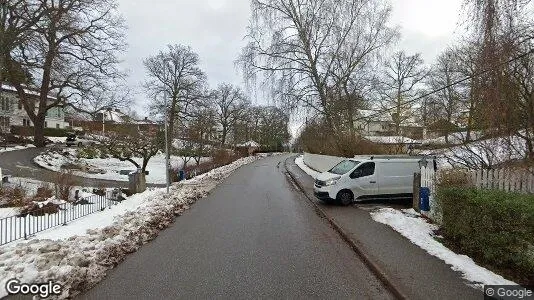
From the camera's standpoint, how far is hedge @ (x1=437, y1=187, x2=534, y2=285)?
6.08 meters

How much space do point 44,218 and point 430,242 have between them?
10694 millimetres

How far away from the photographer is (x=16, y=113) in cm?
6575

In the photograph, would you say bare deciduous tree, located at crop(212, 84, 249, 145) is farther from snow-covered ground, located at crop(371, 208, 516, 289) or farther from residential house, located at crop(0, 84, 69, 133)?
snow-covered ground, located at crop(371, 208, 516, 289)

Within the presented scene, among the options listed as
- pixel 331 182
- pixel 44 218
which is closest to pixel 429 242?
pixel 331 182

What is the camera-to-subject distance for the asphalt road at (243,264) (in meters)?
6.04

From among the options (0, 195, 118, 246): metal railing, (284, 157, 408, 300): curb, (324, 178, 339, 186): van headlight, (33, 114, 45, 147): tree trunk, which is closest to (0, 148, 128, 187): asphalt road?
(33, 114, 45, 147): tree trunk

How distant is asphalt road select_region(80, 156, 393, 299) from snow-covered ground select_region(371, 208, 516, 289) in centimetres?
141

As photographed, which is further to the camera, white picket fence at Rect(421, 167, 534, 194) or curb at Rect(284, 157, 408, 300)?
white picket fence at Rect(421, 167, 534, 194)

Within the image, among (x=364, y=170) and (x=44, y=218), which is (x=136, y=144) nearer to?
(x=44, y=218)

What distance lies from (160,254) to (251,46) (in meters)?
23.0

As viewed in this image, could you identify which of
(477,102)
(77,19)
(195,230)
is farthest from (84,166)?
(477,102)

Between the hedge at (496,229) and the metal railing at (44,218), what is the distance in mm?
9461

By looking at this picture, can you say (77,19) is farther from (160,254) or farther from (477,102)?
(477,102)

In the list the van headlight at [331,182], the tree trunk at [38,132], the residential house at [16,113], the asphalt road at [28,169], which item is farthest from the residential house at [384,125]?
the tree trunk at [38,132]
